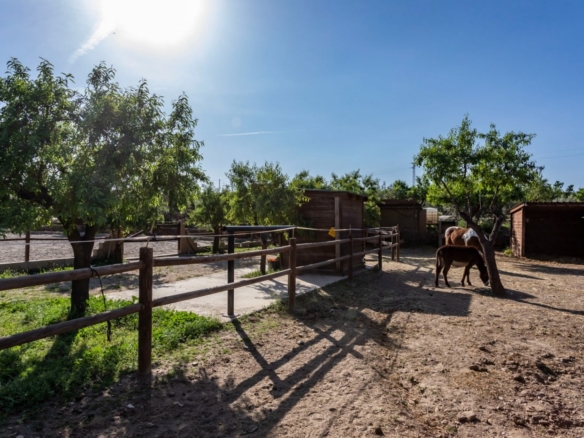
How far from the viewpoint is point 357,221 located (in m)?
11.4

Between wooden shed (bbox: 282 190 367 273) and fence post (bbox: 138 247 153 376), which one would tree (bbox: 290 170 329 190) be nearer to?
wooden shed (bbox: 282 190 367 273)

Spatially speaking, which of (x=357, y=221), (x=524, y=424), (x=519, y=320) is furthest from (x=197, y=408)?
(x=357, y=221)

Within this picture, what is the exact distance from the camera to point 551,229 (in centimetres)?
1574

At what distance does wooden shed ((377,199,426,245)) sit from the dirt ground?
16.2 meters

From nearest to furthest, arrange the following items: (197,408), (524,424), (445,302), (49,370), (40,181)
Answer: (524,424) < (197,408) < (49,370) < (40,181) < (445,302)

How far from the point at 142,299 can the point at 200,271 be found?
22.4ft

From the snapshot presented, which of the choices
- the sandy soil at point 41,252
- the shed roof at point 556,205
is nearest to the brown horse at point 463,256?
the shed roof at point 556,205

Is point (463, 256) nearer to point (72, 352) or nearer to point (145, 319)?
point (145, 319)

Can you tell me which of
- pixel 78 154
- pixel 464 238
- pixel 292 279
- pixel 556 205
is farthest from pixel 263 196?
pixel 556 205

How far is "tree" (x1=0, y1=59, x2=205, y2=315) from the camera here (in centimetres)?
432

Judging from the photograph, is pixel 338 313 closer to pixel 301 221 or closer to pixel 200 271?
pixel 301 221

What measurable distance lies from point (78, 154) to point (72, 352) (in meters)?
2.35

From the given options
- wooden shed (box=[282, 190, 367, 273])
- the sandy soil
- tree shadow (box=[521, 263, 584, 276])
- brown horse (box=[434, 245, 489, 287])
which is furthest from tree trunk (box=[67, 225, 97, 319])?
tree shadow (box=[521, 263, 584, 276])

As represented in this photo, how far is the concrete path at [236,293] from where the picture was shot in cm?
579
